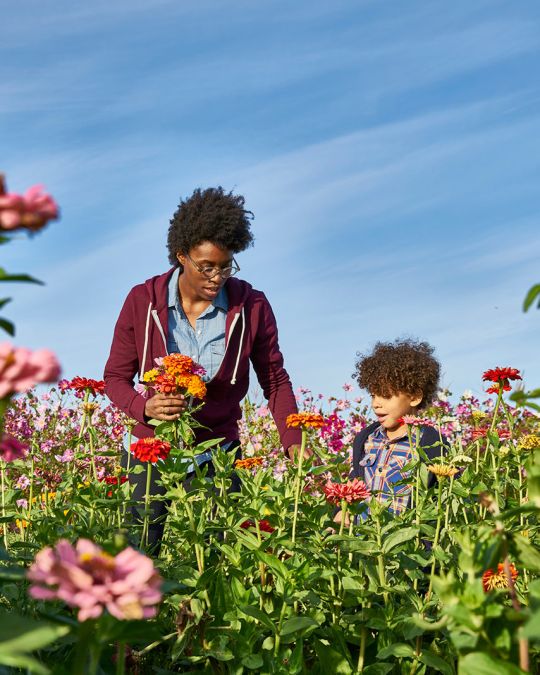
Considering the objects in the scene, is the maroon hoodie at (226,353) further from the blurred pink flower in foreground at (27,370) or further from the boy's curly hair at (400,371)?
the blurred pink flower in foreground at (27,370)

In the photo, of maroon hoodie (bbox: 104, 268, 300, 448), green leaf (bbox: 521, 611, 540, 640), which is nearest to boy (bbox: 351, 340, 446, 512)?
maroon hoodie (bbox: 104, 268, 300, 448)

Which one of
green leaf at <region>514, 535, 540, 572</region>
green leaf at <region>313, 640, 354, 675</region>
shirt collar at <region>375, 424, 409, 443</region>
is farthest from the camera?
shirt collar at <region>375, 424, 409, 443</region>

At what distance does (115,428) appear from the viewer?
20.6 ft

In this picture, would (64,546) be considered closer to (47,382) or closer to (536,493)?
(47,382)

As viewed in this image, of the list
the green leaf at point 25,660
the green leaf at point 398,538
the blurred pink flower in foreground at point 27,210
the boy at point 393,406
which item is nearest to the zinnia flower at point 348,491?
the green leaf at point 398,538

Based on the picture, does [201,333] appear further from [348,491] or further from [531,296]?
[531,296]

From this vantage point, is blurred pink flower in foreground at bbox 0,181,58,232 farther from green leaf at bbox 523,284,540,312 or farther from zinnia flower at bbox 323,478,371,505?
zinnia flower at bbox 323,478,371,505

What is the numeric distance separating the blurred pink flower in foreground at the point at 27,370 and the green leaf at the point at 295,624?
1.53 meters

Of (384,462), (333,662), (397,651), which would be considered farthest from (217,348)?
(397,651)

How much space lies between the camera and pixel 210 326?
4.22 m

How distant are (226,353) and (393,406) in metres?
1.14

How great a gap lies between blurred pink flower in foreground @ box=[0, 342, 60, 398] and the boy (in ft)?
10.4

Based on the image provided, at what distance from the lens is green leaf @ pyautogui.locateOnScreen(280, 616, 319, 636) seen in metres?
2.34

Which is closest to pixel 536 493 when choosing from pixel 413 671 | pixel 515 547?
pixel 515 547
